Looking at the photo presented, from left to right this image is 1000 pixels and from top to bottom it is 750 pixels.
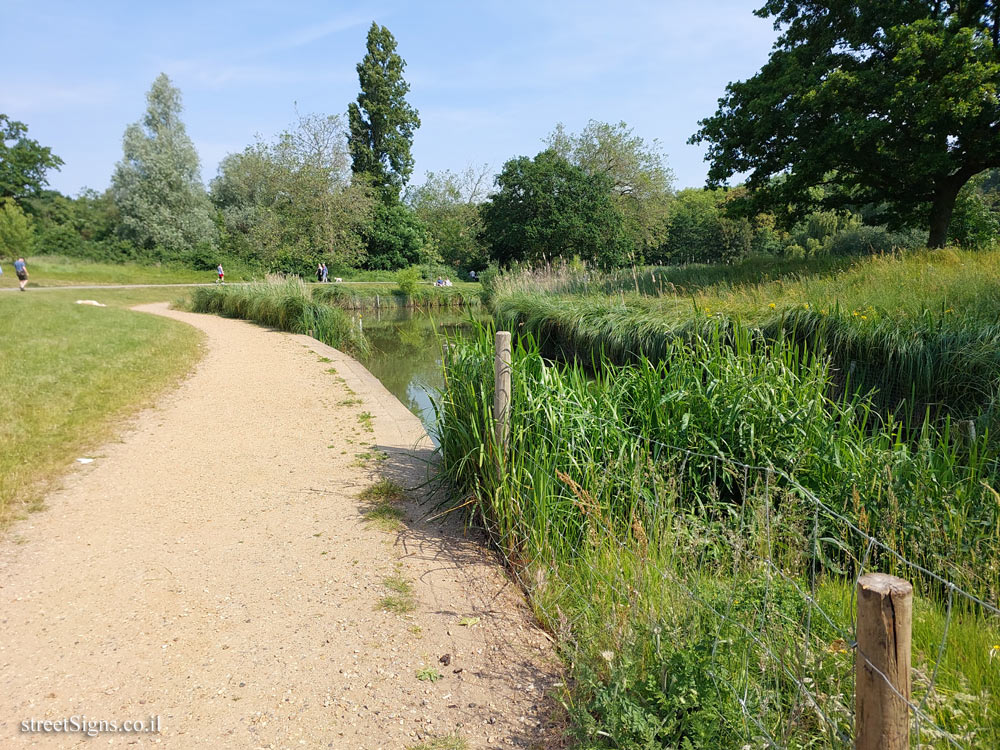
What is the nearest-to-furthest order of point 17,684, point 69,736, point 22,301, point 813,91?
point 69,736 < point 17,684 < point 813,91 < point 22,301

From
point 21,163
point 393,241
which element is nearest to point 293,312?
point 393,241

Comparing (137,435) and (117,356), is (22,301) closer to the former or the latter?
(117,356)

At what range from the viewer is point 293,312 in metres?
14.9

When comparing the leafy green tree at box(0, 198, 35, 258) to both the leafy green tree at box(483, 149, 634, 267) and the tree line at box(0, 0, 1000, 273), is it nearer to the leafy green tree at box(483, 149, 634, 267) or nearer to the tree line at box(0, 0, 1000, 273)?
the tree line at box(0, 0, 1000, 273)

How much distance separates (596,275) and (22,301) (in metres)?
14.9

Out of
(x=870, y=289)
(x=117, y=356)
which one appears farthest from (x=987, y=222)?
(x=117, y=356)

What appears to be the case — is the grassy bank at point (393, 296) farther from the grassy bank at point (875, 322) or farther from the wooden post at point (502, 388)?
the wooden post at point (502, 388)

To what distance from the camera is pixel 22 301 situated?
49.2 ft

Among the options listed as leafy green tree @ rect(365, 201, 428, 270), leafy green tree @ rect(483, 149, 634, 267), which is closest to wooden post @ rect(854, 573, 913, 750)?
leafy green tree @ rect(483, 149, 634, 267)

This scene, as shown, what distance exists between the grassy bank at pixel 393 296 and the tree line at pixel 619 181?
501 cm

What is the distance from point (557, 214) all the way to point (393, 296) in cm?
950

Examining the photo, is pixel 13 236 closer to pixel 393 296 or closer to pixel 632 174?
pixel 393 296

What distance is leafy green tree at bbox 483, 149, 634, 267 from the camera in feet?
98.6

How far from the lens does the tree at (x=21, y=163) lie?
1775 inches
